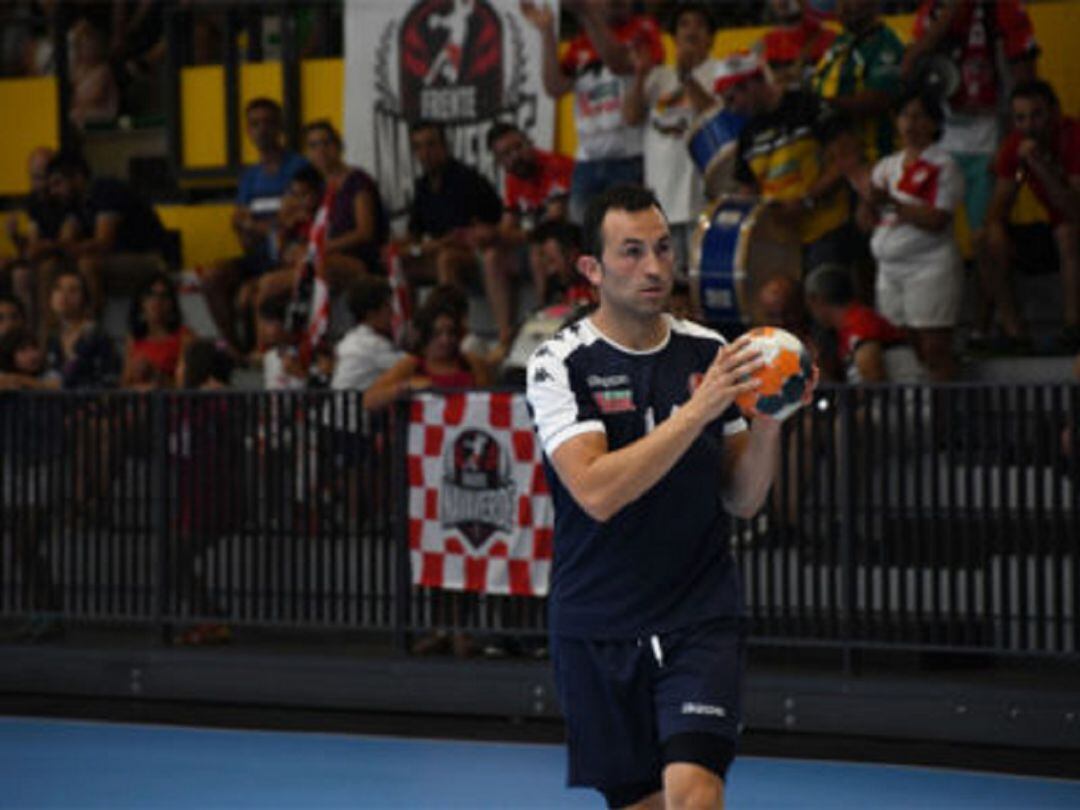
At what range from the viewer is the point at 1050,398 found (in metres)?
10.4

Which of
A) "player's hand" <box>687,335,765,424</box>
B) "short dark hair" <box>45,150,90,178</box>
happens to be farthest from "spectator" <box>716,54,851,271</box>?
"player's hand" <box>687,335,765,424</box>

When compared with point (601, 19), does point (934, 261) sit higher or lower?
lower

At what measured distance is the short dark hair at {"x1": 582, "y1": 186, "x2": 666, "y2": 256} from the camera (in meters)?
6.02

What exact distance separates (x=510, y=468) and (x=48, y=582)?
3.05 metres

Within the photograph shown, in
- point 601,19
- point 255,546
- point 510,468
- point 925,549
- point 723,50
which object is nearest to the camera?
point 925,549

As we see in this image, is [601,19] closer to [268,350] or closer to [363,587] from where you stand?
[268,350]

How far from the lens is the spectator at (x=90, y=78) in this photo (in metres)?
18.6

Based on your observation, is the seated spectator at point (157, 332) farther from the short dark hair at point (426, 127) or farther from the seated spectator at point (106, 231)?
the short dark hair at point (426, 127)

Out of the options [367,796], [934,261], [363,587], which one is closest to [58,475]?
[363,587]

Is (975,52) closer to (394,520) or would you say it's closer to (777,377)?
(394,520)

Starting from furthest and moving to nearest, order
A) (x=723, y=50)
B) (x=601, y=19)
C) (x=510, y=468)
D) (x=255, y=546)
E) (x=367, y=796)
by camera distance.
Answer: (x=723, y=50)
(x=601, y=19)
(x=255, y=546)
(x=510, y=468)
(x=367, y=796)

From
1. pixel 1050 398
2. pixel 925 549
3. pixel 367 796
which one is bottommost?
pixel 367 796

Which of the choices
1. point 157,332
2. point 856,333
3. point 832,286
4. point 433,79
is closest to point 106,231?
point 157,332

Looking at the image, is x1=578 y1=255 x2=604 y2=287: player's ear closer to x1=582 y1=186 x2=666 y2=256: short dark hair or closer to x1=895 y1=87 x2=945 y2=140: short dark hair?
x1=582 y1=186 x2=666 y2=256: short dark hair
